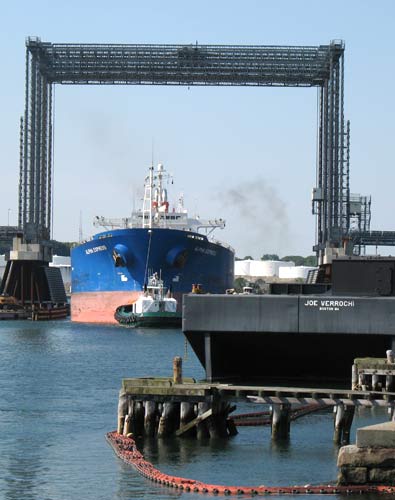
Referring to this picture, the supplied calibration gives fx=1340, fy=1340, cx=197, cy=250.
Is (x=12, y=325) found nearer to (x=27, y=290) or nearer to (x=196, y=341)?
(x=27, y=290)

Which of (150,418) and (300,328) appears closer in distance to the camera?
(150,418)

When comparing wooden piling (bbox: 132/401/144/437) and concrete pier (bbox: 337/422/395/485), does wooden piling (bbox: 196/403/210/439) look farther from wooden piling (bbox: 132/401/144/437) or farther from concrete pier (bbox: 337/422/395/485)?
concrete pier (bbox: 337/422/395/485)

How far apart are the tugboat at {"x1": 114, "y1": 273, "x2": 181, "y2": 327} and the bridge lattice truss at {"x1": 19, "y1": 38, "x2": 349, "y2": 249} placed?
19.5m

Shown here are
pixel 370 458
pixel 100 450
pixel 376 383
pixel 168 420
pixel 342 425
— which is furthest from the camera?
pixel 376 383

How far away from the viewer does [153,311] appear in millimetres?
103312

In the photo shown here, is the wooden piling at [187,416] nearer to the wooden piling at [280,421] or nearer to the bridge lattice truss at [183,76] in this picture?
the wooden piling at [280,421]

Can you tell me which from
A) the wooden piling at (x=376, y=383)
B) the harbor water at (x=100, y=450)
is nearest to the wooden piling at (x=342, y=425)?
the harbor water at (x=100, y=450)

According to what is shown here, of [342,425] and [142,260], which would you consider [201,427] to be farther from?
[142,260]

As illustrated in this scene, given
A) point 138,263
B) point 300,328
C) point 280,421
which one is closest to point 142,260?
point 138,263

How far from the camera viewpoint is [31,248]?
12550cm

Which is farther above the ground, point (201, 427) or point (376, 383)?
point (376, 383)

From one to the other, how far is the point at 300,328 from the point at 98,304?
71.8 m

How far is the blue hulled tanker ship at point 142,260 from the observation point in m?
110

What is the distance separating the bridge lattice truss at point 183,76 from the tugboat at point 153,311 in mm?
19451
